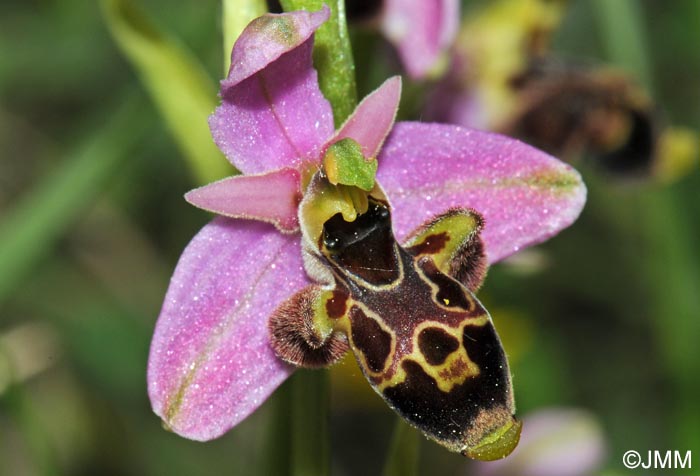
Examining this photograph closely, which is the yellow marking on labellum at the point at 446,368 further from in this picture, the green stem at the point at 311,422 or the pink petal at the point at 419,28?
the pink petal at the point at 419,28

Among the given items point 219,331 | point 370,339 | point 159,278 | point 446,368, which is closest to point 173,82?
point 219,331

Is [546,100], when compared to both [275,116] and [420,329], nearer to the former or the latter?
[275,116]

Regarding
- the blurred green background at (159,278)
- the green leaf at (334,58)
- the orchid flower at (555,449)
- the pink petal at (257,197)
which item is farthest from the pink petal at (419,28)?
the orchid flower at (555,449)

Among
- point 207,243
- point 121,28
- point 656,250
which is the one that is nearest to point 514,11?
point 656,250

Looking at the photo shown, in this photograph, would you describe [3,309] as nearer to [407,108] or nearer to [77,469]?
[77,469]

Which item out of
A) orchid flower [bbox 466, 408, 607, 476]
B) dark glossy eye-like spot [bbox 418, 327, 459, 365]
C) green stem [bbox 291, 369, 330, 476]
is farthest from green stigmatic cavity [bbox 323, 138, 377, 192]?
orchid flower [bbox 466, 408, 607, 476]
